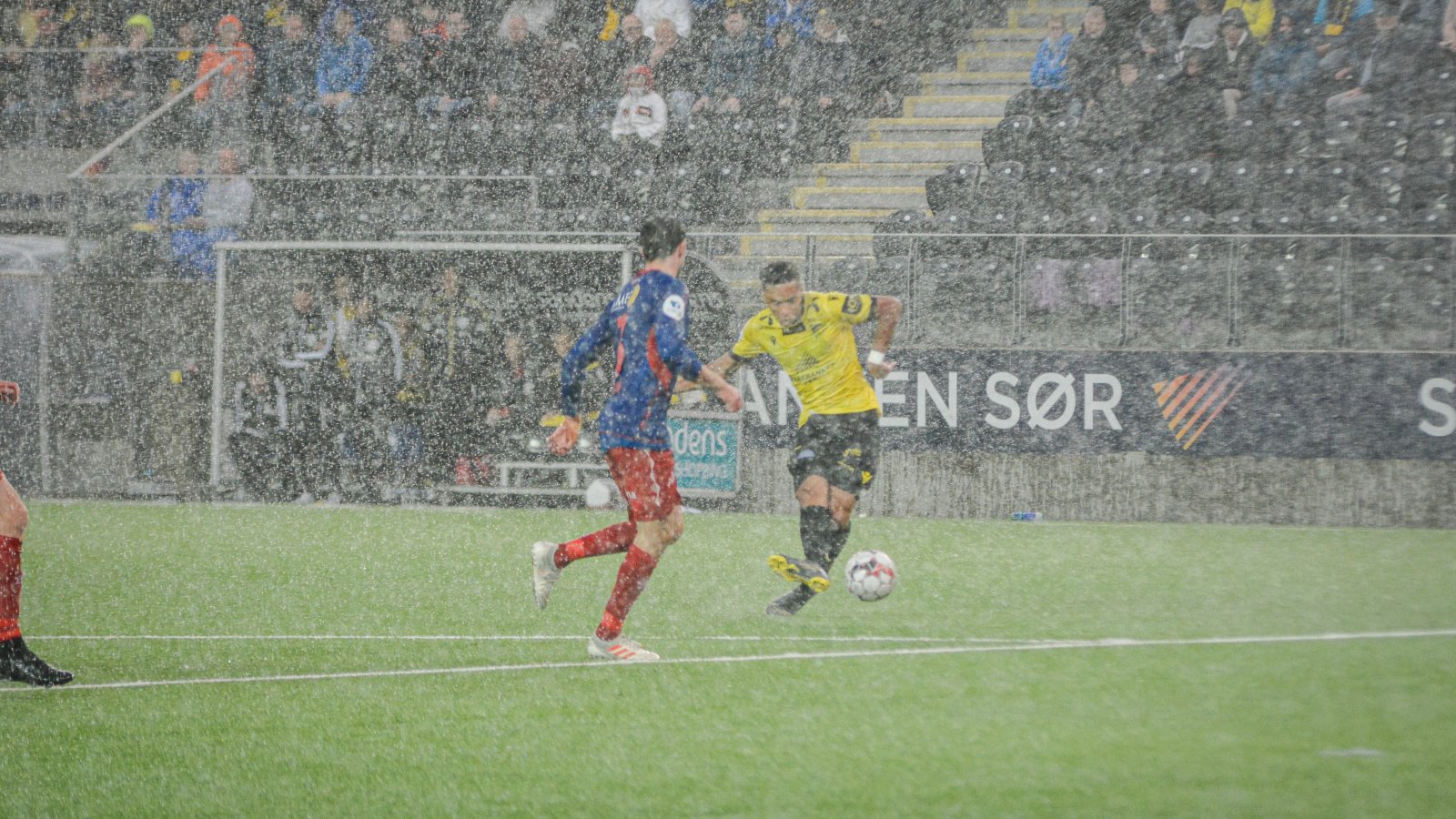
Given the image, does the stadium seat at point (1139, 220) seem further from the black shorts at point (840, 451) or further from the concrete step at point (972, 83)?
the black shorts at point (840, 451)

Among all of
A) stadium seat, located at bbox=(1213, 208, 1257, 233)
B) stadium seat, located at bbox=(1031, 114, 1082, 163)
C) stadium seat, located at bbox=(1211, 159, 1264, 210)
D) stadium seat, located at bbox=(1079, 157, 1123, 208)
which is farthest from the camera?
stadium seat, located at bbox=(1031, 114, 1082, 163)

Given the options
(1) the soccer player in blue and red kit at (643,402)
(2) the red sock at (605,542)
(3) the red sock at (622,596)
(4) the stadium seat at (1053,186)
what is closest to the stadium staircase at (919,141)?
(4) the stadium seat at (1053,186)

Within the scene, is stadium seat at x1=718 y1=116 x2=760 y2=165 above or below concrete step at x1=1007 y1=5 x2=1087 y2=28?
below

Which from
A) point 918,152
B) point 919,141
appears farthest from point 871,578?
point 919,141

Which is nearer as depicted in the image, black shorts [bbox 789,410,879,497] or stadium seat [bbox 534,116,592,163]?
black shorts [bbox 789,410,879,497]

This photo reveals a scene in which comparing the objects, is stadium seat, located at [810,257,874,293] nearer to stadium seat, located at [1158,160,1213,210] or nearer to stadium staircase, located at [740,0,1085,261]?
stadium staircase, located at [740,0,1085,261]

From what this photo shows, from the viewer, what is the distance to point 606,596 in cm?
985

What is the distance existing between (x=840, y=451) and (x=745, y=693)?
3.32 metres

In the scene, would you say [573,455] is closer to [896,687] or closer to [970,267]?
[970,267]

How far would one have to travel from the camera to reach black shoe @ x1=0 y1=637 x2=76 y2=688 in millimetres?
6738

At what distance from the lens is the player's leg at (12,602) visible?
21.9 ft

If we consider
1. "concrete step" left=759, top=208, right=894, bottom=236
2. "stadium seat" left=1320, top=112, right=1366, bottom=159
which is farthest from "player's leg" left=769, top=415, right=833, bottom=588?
"concrete step" left=759, top=208, right=894, bottom=236

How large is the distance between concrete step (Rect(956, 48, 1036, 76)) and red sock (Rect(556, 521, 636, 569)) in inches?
542

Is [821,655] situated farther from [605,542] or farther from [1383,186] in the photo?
[1383,186]
